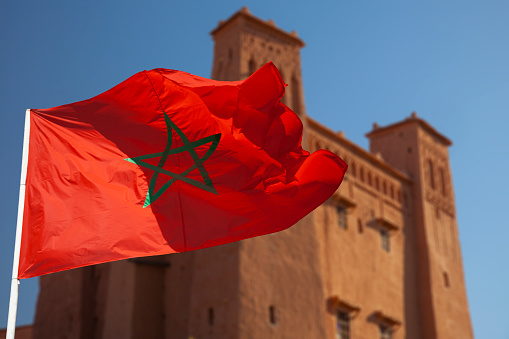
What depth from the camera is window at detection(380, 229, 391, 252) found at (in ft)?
91.3

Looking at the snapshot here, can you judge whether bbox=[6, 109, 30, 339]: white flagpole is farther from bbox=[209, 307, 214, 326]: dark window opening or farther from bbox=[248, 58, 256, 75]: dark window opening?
bbox=[248, 58, 256, 75]: dark window opening

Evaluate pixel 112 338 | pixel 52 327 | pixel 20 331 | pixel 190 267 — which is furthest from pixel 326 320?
pixel 20 331

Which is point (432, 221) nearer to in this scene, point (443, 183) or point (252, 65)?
point (443, 183)

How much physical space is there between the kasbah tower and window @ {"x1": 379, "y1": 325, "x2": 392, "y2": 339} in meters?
0.03

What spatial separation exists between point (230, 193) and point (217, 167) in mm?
316

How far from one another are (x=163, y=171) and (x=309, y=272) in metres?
14.6

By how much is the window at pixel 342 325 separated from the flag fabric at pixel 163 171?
50.0 ft

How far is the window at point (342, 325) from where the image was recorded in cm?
2462

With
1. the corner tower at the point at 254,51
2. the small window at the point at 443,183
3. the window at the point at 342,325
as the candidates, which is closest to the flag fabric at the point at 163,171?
the corner tower at the point at 254,51

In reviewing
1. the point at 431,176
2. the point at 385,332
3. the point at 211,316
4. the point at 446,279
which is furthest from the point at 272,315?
the point at 431,176

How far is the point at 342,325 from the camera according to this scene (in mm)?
24812

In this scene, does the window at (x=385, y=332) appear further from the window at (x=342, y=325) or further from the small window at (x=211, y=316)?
the small window at (x=211, y=316)

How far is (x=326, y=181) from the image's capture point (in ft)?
32.6

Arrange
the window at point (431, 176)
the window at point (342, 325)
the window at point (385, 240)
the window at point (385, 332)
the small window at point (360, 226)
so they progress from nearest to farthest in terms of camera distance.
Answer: the window at point (342, 325), the window at point (385, 332), the small window at point (360, 226), the window at point (385, 240), the window at point (431, 176)
